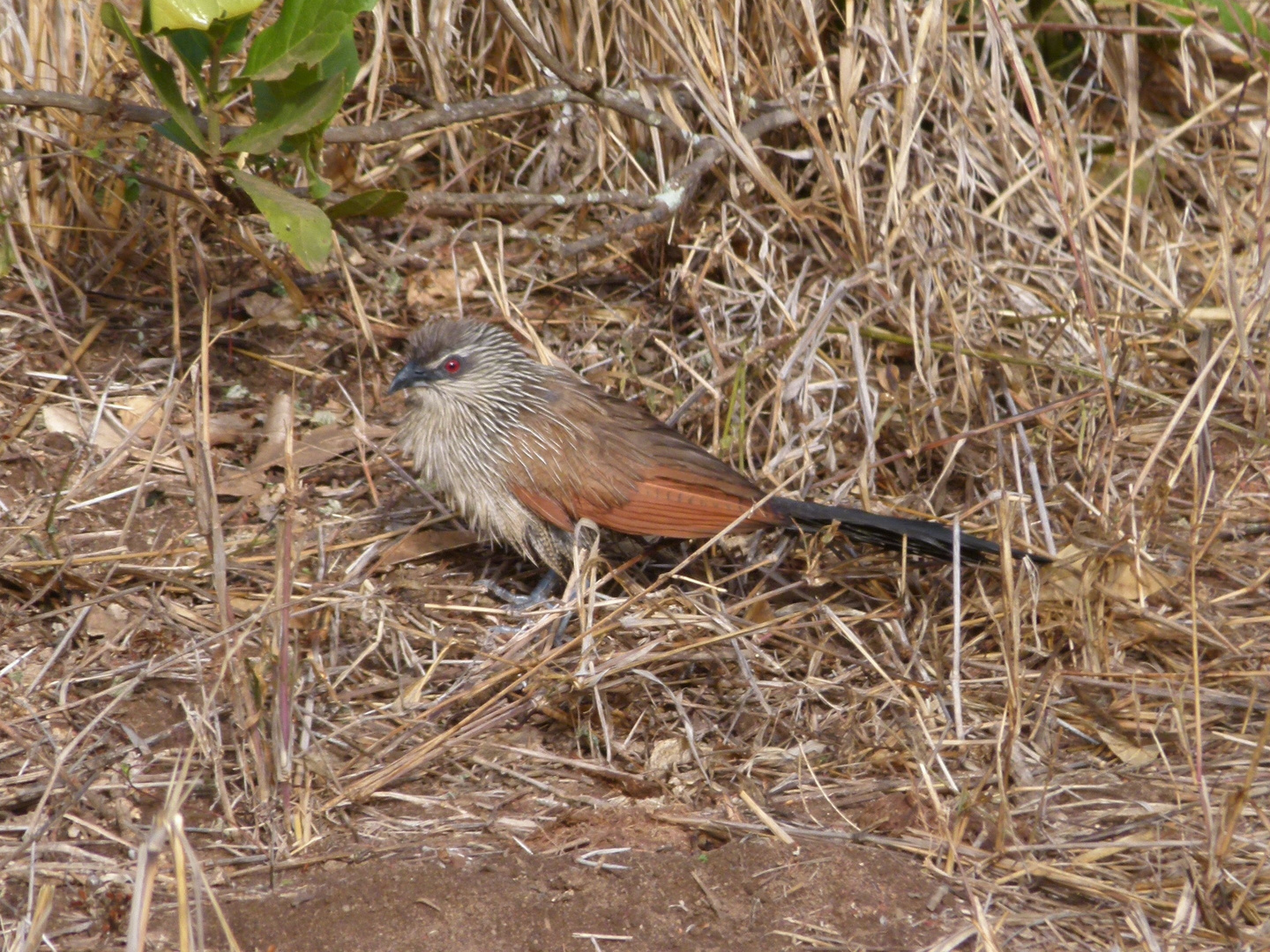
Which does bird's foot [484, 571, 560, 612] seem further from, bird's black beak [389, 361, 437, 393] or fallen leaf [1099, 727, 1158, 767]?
fallen leaf [1099, 727, 1158, 767]

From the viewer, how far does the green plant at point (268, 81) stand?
2863 millimetres

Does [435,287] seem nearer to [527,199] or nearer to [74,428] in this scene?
[527,199]

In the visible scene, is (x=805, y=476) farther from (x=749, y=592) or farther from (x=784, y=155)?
(x=784, y=155)

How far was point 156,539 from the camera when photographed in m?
3.16

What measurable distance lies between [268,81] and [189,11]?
Answer: 357 mm

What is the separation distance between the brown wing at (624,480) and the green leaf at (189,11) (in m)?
1.25

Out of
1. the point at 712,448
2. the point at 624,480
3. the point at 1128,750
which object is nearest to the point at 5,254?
the point at 624,480

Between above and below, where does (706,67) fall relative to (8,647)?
above

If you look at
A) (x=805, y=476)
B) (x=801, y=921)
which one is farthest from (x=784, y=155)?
(x=801, y=921)

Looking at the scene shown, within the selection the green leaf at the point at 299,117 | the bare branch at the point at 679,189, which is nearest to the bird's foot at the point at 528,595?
the bare branch at the point at 679,189

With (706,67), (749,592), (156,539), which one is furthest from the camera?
(706,67)

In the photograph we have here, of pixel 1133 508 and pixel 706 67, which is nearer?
pixel 1133 508

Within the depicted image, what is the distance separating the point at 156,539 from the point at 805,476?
1.78m

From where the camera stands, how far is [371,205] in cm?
335
